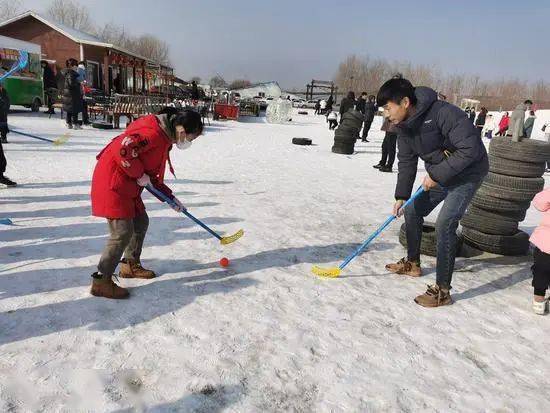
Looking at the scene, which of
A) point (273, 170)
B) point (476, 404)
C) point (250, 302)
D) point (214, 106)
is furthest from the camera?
point (214, 106)

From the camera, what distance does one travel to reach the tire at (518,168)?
463cm

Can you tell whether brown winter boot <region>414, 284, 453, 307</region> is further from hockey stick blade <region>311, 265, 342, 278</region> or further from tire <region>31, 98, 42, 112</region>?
tire <region>31, 98, 42, 112</region>

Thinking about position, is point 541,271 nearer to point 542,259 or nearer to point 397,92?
point 542,259

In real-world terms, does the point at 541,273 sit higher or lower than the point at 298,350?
higher

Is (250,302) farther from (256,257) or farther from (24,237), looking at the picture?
(24,237)

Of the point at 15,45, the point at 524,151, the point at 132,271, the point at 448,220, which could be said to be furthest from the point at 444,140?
the point at 15,45

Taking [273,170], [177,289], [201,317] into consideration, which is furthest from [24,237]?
[273,170]

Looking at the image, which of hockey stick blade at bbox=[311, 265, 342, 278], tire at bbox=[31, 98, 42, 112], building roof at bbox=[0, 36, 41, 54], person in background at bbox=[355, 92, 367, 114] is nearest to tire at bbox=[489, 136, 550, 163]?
hockey stick blade at bbox=[311, 265, 342, 278]

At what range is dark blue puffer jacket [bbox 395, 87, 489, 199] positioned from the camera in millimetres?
3225

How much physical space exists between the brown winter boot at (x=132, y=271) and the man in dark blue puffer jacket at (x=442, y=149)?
2.46m

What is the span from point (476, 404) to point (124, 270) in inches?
115

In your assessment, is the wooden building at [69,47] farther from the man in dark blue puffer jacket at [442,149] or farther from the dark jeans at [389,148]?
the man in dark blue puffer jacket at [442,149]

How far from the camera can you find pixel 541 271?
11.7 ft

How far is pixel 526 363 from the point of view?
289 centimetres
